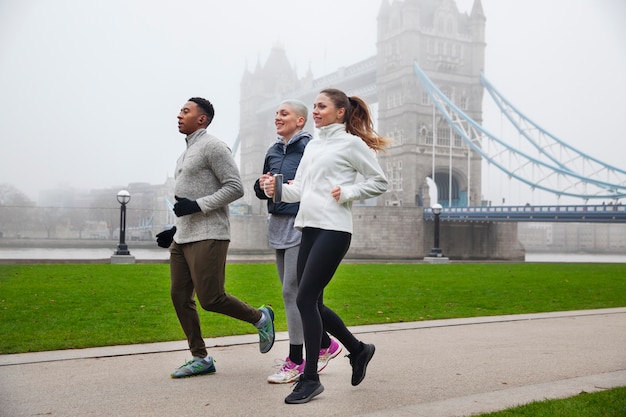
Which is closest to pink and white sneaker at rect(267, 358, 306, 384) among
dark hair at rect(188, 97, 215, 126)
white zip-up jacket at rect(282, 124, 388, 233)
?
white zip-up jacket at rect(282, 124, 388, 233)

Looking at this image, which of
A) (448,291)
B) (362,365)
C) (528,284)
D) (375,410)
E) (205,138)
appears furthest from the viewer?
(528,284)

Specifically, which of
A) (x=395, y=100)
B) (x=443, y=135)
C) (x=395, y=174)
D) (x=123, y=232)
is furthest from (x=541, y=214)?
(x=123, y=232)

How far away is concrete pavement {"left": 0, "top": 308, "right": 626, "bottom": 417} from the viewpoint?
2854 mm

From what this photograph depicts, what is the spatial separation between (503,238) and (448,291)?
3349 cm

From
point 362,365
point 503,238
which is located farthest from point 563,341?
point 503,238

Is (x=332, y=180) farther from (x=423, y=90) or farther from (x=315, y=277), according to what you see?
(x=423, y=90)

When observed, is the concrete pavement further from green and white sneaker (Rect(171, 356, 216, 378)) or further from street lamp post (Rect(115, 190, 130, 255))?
street lamp post (Rect(115, 190, 130, 255))

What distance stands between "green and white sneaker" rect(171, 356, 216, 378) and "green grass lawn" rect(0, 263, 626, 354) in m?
1.14

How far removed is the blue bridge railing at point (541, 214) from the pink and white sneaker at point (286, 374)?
3042cm

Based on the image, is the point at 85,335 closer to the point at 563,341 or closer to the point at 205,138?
the point at 205,138

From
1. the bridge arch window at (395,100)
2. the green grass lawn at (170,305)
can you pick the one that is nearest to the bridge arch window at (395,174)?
the bridge arch window at (395,100)

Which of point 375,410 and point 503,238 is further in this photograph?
point 503,238

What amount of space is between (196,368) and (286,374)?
47 cm

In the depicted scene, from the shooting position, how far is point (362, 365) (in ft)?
11.0
